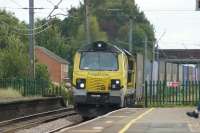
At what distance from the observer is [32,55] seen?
41.8m

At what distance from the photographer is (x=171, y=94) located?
129 ft

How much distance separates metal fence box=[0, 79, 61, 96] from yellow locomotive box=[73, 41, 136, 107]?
13.8 metres

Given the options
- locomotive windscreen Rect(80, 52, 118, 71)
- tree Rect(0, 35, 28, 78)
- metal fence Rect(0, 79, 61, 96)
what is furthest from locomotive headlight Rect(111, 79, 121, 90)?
tree Rect(0, 35, 28, 78)

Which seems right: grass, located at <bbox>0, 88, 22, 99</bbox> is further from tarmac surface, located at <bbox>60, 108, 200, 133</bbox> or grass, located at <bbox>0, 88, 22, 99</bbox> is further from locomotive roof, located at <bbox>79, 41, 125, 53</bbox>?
tarmac surface, located at <bbox>60, 108, 200, 133</bbox>

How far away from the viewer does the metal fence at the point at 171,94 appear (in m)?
36.9

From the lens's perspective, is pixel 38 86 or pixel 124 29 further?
pixel 124 29

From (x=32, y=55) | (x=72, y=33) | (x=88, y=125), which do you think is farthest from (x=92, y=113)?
(x=72, y=33)

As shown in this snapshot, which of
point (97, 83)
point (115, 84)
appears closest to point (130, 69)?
point (115, 84)

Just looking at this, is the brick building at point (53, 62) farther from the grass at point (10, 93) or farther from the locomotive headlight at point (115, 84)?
the locomotive headlight at point (115, 84)

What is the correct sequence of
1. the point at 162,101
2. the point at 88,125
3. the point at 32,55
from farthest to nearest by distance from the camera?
the point at 32,55
the point at 162,101
the point at 88,125

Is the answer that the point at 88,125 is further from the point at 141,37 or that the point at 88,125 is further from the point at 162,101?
the point at 141,37

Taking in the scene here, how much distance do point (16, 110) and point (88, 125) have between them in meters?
11.0

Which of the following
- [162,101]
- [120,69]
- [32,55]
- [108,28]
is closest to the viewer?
[120,69]

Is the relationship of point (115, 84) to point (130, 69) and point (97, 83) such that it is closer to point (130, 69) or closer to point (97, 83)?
point (97, 83)
